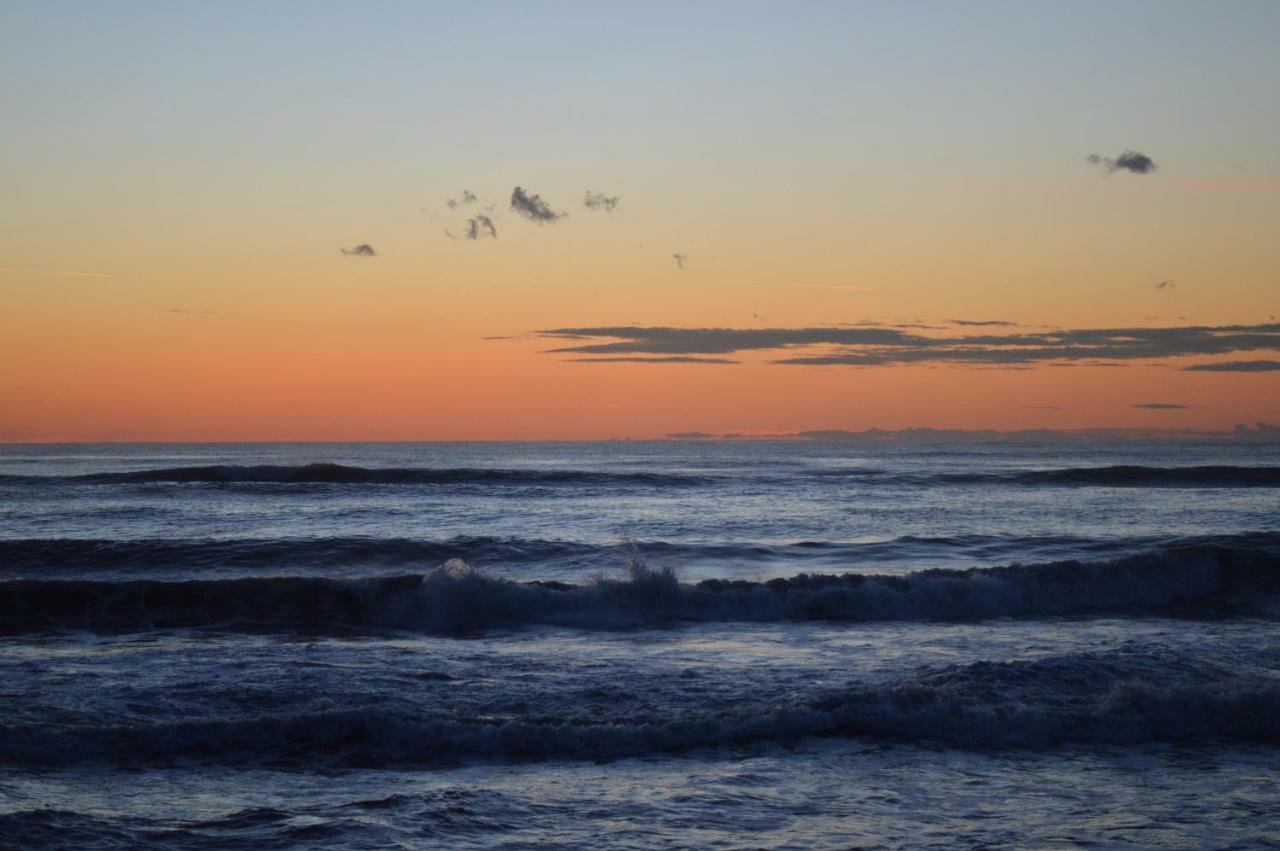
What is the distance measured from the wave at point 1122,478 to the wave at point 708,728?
3520 cm

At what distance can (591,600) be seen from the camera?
16.6m

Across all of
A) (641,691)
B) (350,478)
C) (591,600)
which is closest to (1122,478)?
(350,478)

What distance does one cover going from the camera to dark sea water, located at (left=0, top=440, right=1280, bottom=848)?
7129 millimetres

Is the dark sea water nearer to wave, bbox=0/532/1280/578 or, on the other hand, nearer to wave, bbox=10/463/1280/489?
wave, bbox=0/532/1280/578

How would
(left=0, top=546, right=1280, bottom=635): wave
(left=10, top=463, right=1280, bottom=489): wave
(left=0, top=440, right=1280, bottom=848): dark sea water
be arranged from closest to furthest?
(left=0, top=440, right=1280, bottom=848): dark sea water < (left=0, top=546, right=1280, bottom=635): wave < (left=10, top=463, right=1280, bottom=489): wave

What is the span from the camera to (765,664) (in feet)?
40.1

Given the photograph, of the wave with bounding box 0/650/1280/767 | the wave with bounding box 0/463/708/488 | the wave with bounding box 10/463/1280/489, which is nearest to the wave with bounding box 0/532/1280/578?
the wave with bounding box 0/650/1280/767

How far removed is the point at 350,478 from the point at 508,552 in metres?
26.1

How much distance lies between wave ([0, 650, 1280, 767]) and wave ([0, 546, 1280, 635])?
6004mm

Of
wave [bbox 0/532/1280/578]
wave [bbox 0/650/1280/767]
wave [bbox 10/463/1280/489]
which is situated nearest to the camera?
wave [bbox 0/650/1280/767]

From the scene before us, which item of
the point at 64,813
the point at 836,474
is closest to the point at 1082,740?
the point at 64,813

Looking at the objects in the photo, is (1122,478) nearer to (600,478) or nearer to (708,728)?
(600,478)

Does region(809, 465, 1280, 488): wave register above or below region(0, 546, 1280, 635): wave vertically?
above

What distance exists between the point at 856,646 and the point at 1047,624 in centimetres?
370
